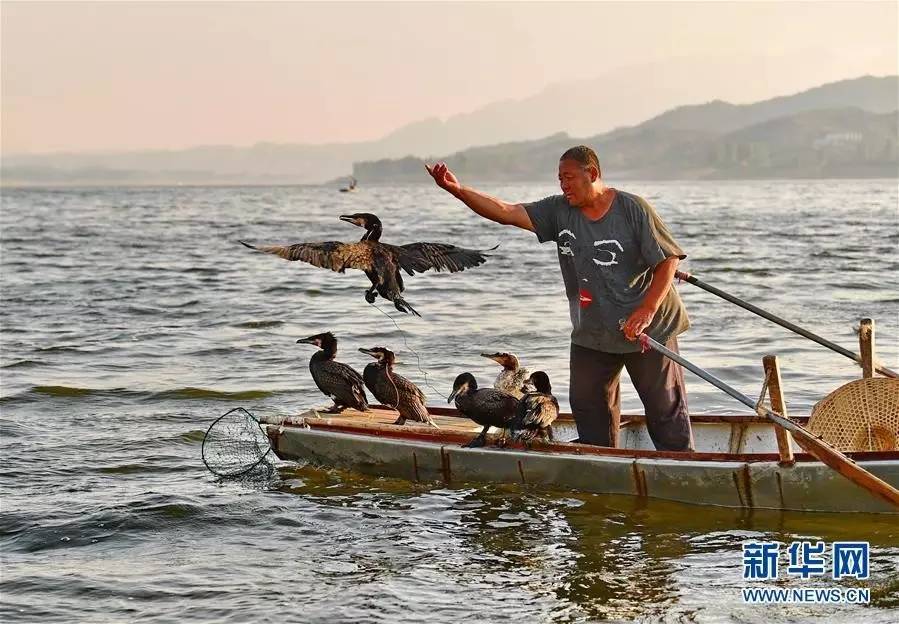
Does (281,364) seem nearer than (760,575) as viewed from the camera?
No

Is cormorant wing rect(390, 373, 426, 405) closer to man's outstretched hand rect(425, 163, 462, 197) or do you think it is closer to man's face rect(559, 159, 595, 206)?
man's outstretched hand rect(425, 163, 462, 197)

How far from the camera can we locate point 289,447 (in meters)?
11.4

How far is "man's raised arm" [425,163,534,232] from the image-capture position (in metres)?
9.23

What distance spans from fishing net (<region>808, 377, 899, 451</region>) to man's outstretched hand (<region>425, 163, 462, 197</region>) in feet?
10.6

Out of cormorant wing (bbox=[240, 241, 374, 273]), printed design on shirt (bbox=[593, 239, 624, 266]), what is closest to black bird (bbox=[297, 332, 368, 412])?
cormorant wing (bbox=[240, 241, 374, 273])

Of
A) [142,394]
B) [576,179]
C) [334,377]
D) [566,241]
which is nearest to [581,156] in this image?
[576,179]

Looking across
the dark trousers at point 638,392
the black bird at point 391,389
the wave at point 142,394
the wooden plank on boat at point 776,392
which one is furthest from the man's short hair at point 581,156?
the wave at point 142,394

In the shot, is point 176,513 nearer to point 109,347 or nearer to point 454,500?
point 454,500

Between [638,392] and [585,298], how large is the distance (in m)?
0.89

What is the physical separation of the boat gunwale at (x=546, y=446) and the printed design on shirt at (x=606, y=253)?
1.52 meters

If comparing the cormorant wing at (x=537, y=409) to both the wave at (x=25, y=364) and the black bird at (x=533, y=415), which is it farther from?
the wave at (x=25, y=364)

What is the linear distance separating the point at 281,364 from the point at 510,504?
27.1 feet

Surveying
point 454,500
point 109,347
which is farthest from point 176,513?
point 109,347

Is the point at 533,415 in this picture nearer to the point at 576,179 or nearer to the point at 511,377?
the point at 511,377
